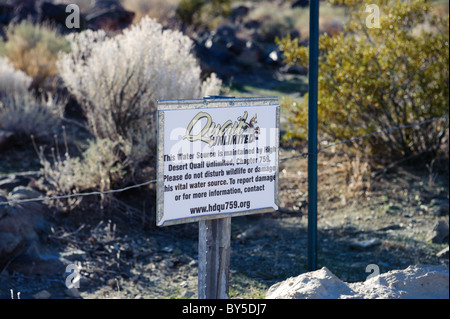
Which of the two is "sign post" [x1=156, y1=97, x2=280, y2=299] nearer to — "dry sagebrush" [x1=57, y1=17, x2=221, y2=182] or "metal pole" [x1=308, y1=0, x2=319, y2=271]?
"metal pole" [x1=308, y1=0, x2=319, y2=271]

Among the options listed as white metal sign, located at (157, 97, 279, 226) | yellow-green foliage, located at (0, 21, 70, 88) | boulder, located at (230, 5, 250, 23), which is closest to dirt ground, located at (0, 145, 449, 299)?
white metal sign, located at (157, 97, 279, 226)

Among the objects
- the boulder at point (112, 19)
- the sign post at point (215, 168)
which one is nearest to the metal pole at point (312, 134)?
the sign post at point (215, 168)

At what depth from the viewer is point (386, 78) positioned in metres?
7.54

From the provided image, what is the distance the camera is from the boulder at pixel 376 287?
3.35m

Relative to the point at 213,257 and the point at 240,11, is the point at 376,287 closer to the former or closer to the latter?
the point at 213,257

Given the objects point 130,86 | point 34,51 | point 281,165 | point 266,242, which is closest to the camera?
point 266,242

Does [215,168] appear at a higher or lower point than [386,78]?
lower

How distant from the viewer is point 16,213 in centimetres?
565

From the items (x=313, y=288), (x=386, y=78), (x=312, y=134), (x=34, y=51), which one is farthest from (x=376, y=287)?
(x=34, y=51)

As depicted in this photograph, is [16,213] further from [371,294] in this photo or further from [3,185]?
[371,294]

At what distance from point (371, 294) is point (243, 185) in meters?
0.87

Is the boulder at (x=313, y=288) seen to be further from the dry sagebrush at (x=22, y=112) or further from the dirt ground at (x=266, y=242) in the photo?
the dry sagebrush at (x=22, y=112)

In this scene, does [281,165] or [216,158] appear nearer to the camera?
[216,158]

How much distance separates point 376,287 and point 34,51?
950cm
